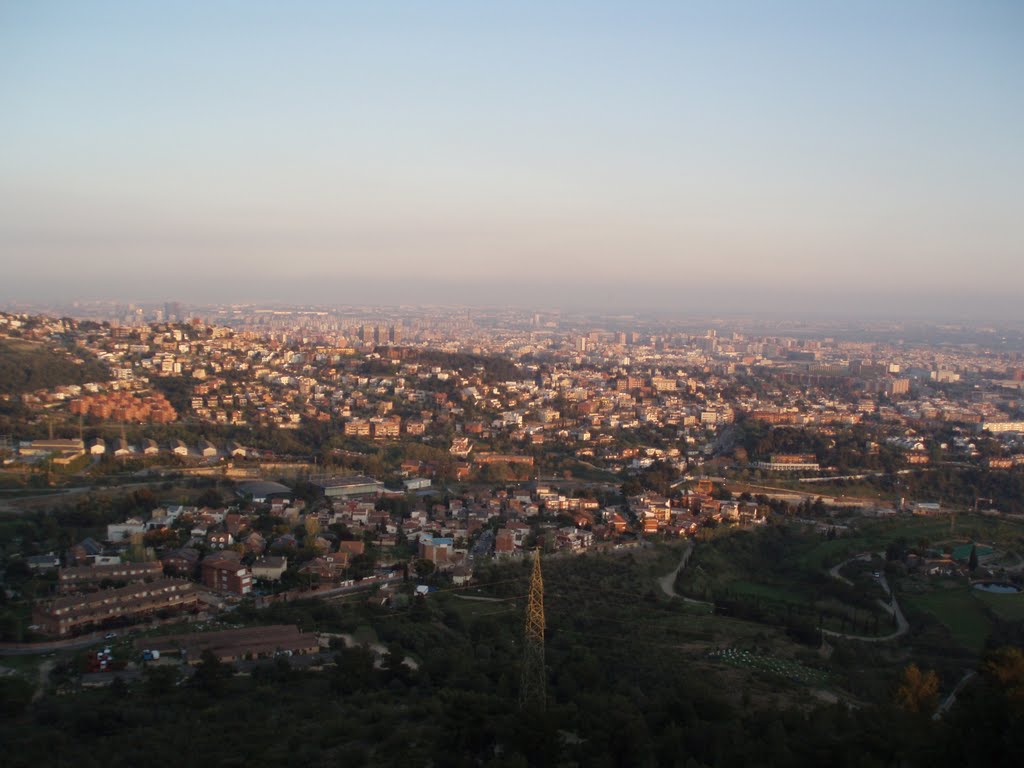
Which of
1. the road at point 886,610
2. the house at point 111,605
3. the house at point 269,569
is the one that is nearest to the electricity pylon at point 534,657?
the road at point 886,610

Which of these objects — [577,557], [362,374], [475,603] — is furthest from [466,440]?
[475,603]

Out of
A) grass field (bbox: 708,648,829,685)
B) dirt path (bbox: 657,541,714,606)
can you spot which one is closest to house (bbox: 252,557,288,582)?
dirt path (bbox: 657,541,714,606)

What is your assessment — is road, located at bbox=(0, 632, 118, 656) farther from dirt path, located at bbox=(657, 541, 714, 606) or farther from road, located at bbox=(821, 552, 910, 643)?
road, located at bbox=(821, 552, 910, 643)

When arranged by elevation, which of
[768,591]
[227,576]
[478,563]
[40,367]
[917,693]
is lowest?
[768,591]

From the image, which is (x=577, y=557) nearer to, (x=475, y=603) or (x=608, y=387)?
(x=475, y=603)

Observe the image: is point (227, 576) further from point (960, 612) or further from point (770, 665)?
point (960, 612)

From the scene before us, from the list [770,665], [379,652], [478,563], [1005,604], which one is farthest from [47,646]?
[1005,604]

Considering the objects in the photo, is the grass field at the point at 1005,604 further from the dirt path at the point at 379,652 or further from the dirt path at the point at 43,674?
the dirt path at the point at 43,674
